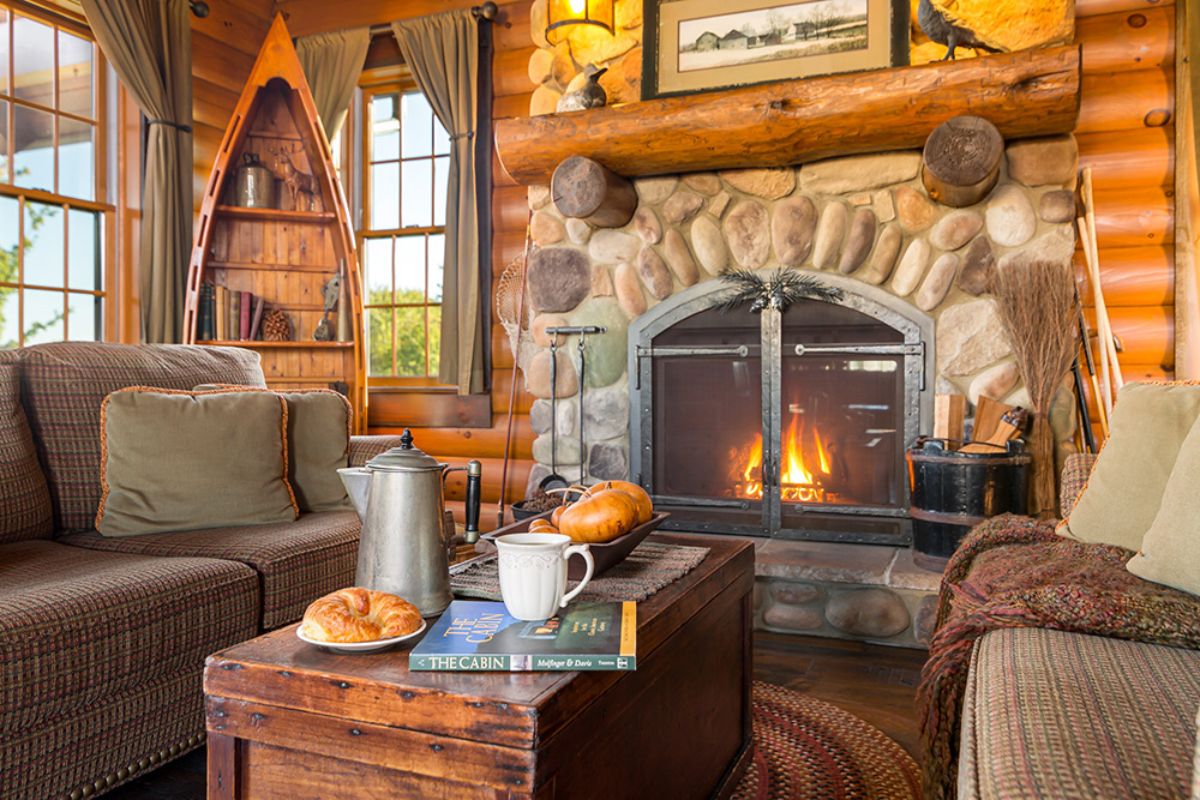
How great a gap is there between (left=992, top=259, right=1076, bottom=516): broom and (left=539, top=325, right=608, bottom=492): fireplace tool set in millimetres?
1511

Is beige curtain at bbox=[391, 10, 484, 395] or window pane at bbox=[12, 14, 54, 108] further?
beige curtain at bbox=[391, 10, 484, 395]

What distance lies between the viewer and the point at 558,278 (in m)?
3.61

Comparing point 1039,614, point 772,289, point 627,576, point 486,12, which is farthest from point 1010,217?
point 486,12

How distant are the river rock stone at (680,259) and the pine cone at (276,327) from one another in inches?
78.4

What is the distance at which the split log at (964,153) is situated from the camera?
2738 millimetres

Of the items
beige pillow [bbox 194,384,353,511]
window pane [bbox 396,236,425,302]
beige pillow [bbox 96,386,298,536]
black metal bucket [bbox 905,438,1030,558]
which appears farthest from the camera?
window pane [bbox 396,236,425,302]

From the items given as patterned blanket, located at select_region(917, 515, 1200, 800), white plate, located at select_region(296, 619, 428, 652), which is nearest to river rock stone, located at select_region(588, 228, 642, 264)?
patterned blanket, located at select_region(917, 515, 1200, 800)

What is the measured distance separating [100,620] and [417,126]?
350 centimetres

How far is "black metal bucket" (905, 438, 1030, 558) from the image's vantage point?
8.82 feet

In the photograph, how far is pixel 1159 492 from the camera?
160 centimetres

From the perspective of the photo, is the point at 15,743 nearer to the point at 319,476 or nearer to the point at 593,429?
the point at 319,476

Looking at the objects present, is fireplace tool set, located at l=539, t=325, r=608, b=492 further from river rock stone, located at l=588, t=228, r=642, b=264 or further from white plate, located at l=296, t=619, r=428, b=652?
white plate, located at l=296, t=619, r=428, b=652

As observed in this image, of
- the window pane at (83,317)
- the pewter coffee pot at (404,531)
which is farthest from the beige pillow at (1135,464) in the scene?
the window pane at (83,317)

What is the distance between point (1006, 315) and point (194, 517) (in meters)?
2.50
